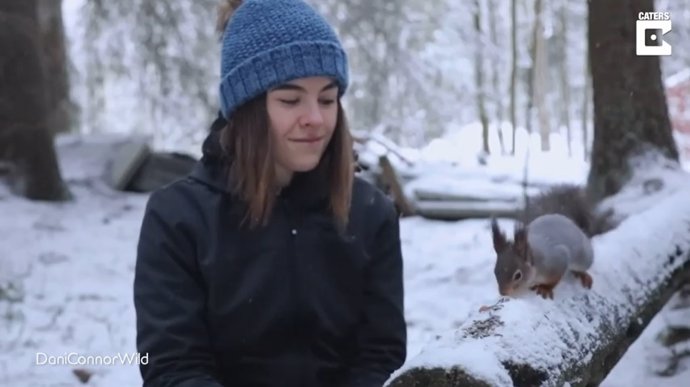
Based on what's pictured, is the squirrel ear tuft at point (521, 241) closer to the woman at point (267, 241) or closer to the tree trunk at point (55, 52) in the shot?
the woman at point (267, 241)

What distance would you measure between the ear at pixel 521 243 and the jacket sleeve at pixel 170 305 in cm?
72

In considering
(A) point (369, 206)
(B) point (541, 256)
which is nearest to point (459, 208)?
(B) point (541, 256)

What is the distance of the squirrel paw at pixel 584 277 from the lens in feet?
7.79

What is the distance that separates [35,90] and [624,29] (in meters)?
3.95

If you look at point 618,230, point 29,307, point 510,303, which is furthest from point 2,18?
point 510,303

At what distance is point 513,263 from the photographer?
2.13 meters

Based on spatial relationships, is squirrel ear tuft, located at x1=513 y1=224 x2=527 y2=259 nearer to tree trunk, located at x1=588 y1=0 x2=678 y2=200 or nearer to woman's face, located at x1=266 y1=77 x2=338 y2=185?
woman's face, located at x1=266 y1=77 x2=338 y2=185

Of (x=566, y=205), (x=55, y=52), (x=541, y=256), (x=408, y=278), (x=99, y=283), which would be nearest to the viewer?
(x=541, y=256)

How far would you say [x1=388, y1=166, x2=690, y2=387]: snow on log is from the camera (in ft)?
5.01

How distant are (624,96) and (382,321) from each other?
290 cm

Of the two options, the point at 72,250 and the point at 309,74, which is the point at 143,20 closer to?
the point at 72,250

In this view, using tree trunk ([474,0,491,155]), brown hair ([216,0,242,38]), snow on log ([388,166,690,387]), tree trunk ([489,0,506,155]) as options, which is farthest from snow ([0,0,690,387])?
tree trunk ([489,0,506,155])
